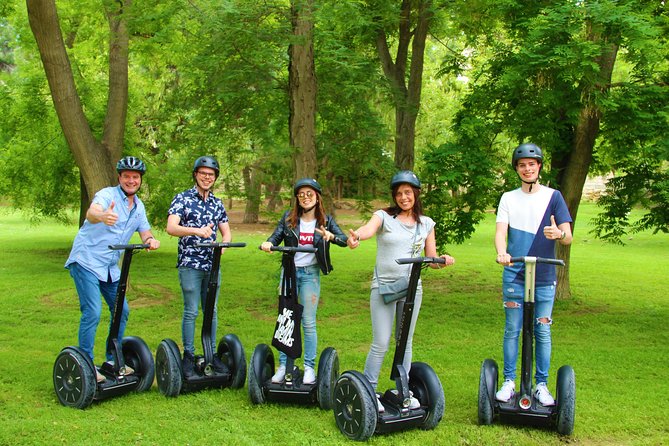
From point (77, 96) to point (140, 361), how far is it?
18.2 feet

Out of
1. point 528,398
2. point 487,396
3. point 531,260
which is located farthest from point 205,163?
point 528,398

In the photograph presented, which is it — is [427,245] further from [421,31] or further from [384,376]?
[421,31]

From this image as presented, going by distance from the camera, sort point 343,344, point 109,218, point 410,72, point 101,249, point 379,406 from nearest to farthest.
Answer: point 379,406 < point 109,218 < point 101,249 < point 343,344 < point 410,72

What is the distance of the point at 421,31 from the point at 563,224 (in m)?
8.59

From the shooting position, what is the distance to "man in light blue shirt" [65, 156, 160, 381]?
552 centimetres

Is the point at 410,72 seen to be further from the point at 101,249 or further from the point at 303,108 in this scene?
the point at 101,249

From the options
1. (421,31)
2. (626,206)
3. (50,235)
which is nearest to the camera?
(626,206)

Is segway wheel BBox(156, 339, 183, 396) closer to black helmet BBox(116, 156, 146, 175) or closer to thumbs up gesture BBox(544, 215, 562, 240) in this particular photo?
black helmet BBox(116, 156, 146, 175)

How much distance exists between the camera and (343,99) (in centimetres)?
1068

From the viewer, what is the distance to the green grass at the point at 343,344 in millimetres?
4898

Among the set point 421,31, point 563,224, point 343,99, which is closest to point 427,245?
point 563,224

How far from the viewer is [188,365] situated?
578 cm

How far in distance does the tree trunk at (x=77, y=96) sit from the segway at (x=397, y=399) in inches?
261

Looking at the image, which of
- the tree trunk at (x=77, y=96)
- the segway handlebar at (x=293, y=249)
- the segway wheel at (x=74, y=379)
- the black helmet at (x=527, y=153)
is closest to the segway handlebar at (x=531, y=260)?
the black helmet at (x=527, y=153)
